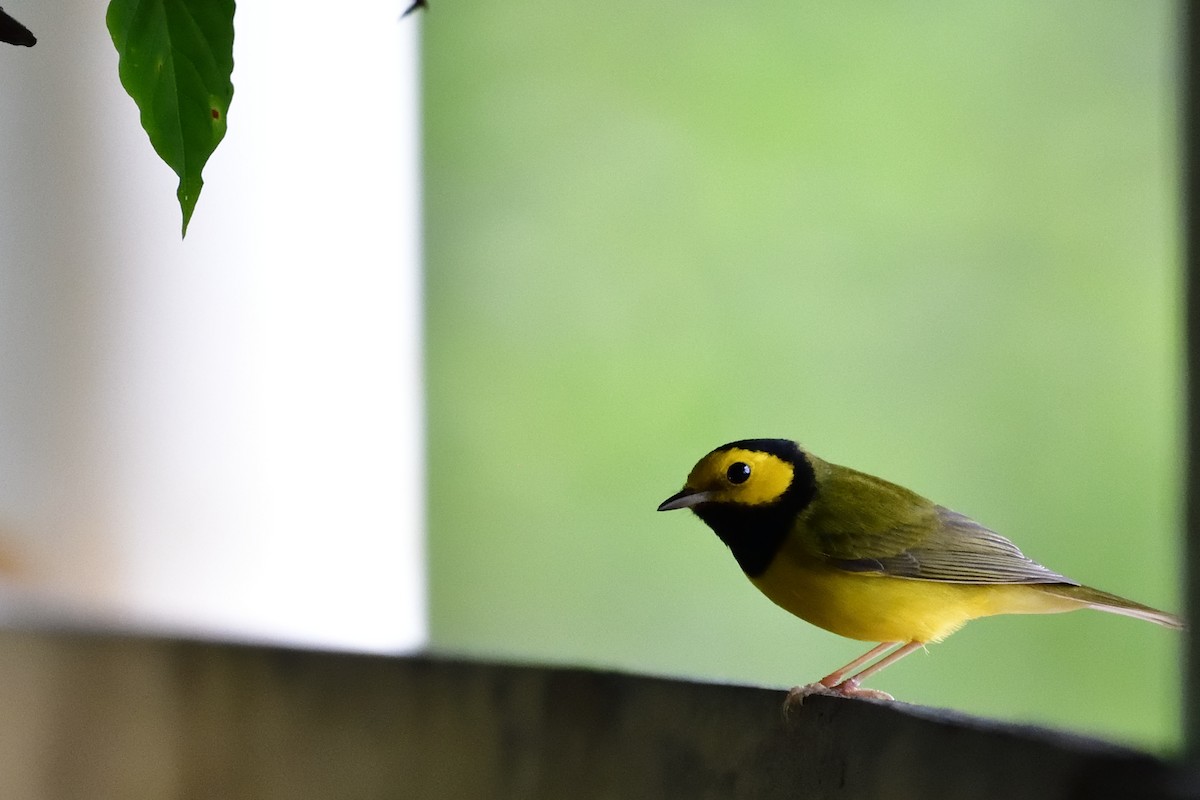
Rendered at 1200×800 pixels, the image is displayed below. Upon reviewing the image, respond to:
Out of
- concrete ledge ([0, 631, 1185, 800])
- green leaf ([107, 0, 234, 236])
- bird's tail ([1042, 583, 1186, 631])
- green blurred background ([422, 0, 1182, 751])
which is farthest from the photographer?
green blurred background ([422, 0, 1182, 751])

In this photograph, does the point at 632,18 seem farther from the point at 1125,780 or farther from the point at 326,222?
the point at 1125,780

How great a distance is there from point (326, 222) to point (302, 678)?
134 cm

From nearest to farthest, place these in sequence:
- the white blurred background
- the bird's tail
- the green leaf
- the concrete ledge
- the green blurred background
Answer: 1. the concrete ledge
2. the green leaf
3. the bird's tail
4. the white blurred background
5. the green blurred background

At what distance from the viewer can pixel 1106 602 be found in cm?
81

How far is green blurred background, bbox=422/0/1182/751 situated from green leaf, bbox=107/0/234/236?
2.06m

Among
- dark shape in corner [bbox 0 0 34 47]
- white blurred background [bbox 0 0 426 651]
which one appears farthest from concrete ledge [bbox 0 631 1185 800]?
dark shape in corner [bbox 0 0 34 47]

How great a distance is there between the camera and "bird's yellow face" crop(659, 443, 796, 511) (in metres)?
0.90

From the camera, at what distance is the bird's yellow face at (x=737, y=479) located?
0.90 meters

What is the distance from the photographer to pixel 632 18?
2832 mm

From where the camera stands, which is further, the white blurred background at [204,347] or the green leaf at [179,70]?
the white blurred background at [204,347]

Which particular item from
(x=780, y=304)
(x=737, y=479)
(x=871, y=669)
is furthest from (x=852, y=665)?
(x=780, y=304)

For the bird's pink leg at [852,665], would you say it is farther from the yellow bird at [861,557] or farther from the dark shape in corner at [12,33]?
→ the dark shape in corner at [12,33]

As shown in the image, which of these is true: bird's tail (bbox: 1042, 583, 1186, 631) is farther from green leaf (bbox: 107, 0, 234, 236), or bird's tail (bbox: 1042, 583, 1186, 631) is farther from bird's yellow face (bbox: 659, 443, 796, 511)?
green leaf (bbox: 107, 0, 234, 236)

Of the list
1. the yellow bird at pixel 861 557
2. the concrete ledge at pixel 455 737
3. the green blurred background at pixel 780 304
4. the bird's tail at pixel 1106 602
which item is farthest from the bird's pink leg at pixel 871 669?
the green blurred background at pixel 780 304
